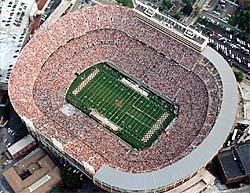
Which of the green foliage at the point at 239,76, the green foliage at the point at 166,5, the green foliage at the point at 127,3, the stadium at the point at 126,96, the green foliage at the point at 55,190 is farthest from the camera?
the green foliage at the point at 127,3

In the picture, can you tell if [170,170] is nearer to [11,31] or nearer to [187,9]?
[187,9]

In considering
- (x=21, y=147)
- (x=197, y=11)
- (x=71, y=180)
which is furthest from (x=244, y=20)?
(x=21, y=147)

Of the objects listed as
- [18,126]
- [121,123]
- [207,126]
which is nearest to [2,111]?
[18,126]

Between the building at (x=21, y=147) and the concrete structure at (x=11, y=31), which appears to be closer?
the building at (x=21, y=147)

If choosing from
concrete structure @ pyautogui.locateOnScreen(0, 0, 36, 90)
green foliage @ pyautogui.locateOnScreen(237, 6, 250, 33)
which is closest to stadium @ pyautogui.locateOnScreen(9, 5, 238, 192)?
concrete structure @ pyautogui.locateOnScreen(0, 0, 36, 90)

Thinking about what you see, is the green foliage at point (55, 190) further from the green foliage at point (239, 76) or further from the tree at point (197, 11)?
the tree at point (197, 11)

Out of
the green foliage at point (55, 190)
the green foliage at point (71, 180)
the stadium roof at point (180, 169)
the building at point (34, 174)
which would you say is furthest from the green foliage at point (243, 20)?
the green foliage at point (55, 190)
